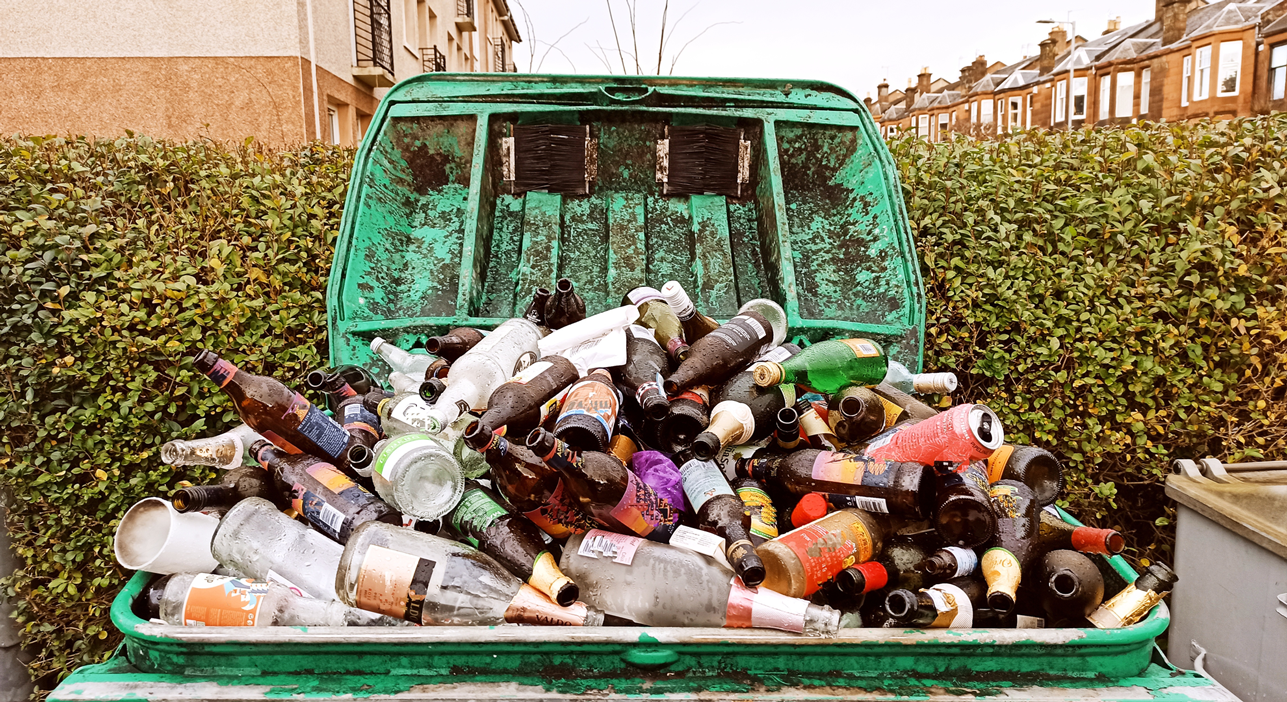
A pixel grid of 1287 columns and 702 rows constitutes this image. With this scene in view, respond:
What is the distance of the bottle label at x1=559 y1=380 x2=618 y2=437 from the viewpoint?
1.60 m

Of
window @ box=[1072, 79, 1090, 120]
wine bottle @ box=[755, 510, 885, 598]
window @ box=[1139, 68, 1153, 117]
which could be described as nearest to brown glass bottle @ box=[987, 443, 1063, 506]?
wine bottle @ box=[755, 510, 885, 598]

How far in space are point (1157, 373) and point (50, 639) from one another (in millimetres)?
4585

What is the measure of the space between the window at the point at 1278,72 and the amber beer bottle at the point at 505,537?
103 feet

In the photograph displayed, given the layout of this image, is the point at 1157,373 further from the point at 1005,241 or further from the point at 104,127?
the point at 104,127

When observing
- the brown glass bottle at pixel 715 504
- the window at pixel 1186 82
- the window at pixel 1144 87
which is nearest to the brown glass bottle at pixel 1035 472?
the brown glass bottle at pixel 715 504

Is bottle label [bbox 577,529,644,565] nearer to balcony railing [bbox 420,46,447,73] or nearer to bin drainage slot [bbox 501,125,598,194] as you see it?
bin drainage slot [bbox 501,125,598,194]

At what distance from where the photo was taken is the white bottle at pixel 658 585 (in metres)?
1.28

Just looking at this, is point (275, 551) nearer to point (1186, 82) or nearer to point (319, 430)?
point (319, 430)

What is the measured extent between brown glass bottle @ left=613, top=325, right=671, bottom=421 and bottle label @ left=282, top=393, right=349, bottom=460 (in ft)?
2.43

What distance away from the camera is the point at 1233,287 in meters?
2.65

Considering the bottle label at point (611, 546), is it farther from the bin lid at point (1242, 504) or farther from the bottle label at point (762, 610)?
the bin lid at point (1242, 504)

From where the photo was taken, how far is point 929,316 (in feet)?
9.44

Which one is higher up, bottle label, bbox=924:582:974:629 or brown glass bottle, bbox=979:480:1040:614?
brown glass bottle, bbox=979:480:1040:614

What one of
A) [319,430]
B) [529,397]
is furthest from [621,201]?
[319,430]
